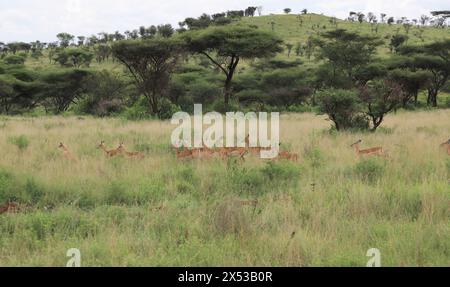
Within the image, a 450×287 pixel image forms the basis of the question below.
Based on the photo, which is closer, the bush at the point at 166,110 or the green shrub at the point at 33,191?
the green shrub at the point at 33,191

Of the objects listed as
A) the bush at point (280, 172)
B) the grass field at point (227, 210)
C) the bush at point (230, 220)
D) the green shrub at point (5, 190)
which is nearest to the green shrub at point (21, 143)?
the grass field at point (227, 210)

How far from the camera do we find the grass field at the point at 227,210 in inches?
150

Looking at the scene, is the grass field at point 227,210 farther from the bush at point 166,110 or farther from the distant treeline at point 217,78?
the bush at point 166,110

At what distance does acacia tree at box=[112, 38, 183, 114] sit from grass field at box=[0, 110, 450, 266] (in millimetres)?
12663

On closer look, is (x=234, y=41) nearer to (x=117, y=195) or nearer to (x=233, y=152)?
(x=233, y=152)

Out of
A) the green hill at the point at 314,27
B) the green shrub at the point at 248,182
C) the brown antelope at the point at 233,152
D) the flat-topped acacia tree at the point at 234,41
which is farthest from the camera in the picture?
the green hill at the point at 314,27

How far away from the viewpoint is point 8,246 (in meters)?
4.01

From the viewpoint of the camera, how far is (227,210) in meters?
4.58

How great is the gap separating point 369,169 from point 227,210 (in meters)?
3.00

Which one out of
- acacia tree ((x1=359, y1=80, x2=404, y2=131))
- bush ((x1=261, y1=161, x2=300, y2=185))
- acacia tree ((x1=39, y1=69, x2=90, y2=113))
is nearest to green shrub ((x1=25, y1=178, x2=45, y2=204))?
bush ((x1=261, y1=161, x2=300, y2=185))

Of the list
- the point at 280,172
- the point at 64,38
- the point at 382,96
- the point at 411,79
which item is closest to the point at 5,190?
the point at 280,172

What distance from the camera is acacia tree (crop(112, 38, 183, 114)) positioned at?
2064 cm

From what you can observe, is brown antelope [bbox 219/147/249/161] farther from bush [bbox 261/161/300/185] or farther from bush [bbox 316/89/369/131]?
bush [bbox 316/89/369/131]

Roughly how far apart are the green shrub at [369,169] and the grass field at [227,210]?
0.02 m
